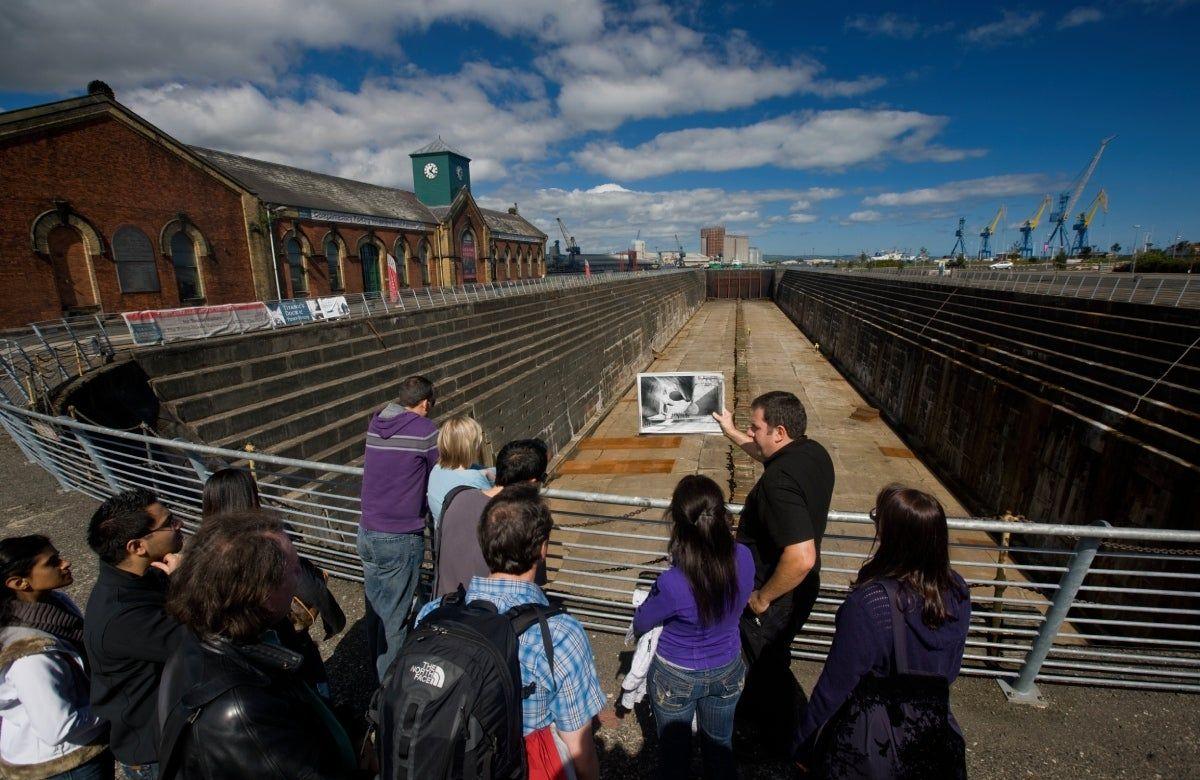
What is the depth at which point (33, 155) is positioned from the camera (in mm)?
18125

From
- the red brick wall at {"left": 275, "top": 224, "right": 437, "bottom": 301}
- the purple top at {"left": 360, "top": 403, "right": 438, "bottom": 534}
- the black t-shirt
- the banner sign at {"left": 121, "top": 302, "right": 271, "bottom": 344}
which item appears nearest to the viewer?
the black t-shirt

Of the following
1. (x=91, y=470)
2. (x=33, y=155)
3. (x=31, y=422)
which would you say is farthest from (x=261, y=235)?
(x=91, y=470)

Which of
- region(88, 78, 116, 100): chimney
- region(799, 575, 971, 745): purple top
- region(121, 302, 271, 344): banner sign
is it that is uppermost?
region(88, 78, 116, 100): chimney

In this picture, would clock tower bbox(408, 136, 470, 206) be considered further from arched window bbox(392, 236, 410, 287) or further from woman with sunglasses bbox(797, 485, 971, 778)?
woman with sunglasses bbox(797, 485, 971, 778)

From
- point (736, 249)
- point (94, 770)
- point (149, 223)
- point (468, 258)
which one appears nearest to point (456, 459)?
point (94, 770)

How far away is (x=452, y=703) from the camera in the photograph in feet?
5.27

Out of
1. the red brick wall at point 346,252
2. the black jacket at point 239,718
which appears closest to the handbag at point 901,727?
the black jacket at point 239,718

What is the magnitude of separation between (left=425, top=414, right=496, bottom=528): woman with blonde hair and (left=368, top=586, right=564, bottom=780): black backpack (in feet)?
5.49

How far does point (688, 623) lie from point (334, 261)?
3524 cm

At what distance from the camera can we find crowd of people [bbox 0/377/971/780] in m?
1.62

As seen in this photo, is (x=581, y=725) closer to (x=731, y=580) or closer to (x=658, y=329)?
(x=731, y=580)

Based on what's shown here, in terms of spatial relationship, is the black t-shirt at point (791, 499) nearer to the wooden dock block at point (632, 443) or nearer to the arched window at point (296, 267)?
the wooden dock block at point (632, 443)

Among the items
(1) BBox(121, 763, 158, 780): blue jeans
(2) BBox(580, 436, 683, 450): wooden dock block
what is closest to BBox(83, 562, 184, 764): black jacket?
(1) BBox(121, 763, 158, 780): blue jeans

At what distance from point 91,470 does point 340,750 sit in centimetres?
726
